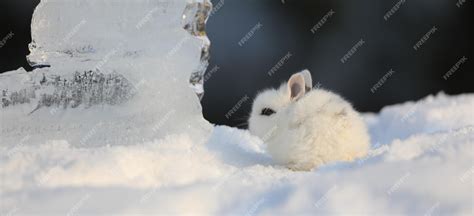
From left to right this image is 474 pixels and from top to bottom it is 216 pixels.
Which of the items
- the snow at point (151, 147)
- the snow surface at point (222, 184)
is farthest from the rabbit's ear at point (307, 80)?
the snow surface at point (222, 184)

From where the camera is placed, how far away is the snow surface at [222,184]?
1.33m

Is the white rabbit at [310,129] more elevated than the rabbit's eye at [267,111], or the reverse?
the white rabbit at [310,129]

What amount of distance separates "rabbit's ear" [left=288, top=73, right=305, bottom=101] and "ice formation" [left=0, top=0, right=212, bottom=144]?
1.42ft

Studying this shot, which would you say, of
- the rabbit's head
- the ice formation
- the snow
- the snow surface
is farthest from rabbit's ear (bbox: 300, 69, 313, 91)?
the snow surface

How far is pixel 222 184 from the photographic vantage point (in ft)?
5.14

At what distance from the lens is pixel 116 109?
2.43 meters

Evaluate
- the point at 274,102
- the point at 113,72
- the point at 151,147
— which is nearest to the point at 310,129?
the point at 274,102

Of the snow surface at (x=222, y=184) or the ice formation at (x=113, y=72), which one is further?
the ice formation at (x=113, y=72)

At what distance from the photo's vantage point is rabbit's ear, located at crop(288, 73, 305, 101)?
232 cm

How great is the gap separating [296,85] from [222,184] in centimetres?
88

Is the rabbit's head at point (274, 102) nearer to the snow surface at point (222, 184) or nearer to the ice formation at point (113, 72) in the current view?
the ice formation at point (113, 72)

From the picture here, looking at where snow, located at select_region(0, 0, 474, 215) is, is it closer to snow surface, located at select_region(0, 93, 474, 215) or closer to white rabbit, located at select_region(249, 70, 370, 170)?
snow surface, located at select_region(0, 93, 474, 215)

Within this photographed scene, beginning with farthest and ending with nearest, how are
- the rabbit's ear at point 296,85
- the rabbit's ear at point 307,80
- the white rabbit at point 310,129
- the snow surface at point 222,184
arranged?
the rabbit's ear at point 307,80
the rabbit's ear at point 296,85
the white rabbit at point 310,129
the snow surface at point 222,184

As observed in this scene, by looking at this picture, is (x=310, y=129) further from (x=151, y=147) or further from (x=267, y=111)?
(x=151, y=147)
